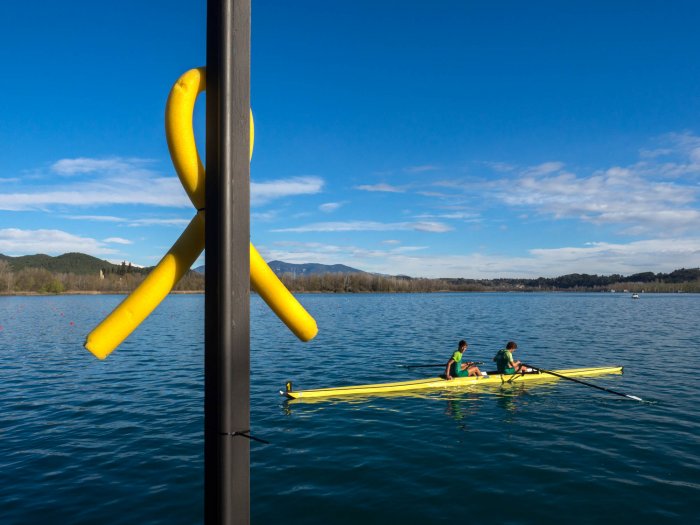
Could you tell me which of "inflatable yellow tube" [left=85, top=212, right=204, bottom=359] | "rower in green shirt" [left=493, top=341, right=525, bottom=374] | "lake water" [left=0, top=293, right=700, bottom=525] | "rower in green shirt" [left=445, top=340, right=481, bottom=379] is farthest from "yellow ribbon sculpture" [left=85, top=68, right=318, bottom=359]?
"rower in green shirt" [left=493, top=341, right=525, bottom=374]

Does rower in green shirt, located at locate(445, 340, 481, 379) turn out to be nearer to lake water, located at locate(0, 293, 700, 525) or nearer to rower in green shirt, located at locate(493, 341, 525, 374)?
lake water, located at locate(0, 293, 700, 525)

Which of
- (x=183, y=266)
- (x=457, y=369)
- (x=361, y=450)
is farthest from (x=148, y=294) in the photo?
(x=457, y=369)

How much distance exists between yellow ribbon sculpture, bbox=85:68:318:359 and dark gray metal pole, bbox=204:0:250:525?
0.08m

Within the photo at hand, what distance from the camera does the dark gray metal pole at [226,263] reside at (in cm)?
253

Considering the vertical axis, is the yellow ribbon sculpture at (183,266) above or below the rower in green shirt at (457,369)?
above

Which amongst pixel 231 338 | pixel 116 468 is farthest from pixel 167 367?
pixel 231 338

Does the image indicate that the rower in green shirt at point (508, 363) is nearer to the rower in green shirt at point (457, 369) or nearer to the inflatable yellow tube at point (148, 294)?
the rower in green shirt at point (457, 369)

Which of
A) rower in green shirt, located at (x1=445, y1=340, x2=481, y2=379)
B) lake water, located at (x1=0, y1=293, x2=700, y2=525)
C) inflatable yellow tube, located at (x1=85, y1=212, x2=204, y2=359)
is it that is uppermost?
inflatable yellow tube, located at (x1=85, y1=212, x2=204, y2=359)

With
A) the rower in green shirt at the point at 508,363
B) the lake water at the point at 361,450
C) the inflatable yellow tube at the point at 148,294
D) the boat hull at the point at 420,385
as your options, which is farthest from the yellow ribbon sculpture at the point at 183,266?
the rower in green shirt at the point at 508,363

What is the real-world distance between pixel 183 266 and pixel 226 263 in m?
0.27

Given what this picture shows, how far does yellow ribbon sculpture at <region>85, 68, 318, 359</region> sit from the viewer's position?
7.92 feet

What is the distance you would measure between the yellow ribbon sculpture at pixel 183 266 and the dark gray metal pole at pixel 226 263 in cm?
8

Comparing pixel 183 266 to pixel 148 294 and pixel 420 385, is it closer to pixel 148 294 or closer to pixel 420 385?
pixel 148 294

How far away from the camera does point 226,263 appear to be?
252 cm
